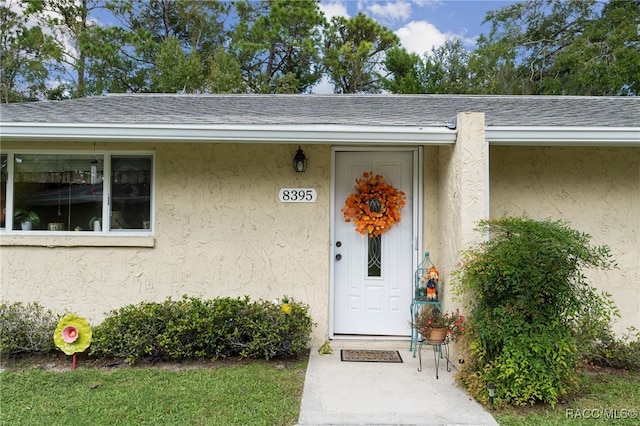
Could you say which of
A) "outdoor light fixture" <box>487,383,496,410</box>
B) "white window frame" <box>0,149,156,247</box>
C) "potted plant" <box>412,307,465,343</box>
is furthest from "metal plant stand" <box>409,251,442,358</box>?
"white window frame" <box>0,149,156,247</box>

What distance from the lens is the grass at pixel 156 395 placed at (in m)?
3.27

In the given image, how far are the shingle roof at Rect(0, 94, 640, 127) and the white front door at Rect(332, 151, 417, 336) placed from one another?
0.65m

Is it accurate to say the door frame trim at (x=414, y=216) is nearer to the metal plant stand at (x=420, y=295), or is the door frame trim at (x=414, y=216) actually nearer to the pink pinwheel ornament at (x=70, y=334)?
the metal plant stand at (x=420, y=295)

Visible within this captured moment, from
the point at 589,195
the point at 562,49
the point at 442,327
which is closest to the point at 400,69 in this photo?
the point at 562,49

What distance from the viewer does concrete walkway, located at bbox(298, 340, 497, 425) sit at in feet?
10.7

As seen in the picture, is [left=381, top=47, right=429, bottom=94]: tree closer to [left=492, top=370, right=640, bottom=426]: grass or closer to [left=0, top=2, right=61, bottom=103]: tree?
[left=0, top=2, right=61, bottom=103]: tree

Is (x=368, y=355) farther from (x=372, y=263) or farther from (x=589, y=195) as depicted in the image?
(x=589, y=195)

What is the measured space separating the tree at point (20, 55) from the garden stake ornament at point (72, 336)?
16.2 metres

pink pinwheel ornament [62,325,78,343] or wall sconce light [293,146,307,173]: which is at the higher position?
wall sconce light [293,146,307,173]

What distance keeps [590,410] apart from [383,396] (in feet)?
5.67

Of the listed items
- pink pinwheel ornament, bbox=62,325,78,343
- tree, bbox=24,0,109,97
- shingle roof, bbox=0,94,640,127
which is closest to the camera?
pink pinwheel ornament, bbox=62,325,78,343

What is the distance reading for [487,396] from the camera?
11.5 feet

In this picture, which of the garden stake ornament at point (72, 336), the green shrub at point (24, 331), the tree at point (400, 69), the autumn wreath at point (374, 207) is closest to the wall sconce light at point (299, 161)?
the autumn wreath at point (374, 207)

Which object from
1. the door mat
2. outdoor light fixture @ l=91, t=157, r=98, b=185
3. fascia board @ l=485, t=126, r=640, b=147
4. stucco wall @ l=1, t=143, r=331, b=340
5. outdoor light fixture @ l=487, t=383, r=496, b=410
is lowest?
the door mat
